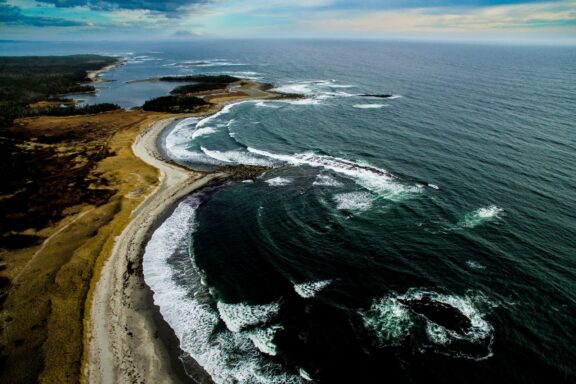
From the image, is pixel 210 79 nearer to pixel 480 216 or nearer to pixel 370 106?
pixel 370 106

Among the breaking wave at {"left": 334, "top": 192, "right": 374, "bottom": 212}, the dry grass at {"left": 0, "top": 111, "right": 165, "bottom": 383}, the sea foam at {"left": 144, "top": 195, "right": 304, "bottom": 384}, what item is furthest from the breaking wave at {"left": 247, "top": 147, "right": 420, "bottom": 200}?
the sea foam at {"left": 144, "top": 195, "right": 304, "bottom": 384}

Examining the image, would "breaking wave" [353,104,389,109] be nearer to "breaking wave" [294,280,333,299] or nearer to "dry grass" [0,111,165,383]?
"dry grass" [0,111,165,383]

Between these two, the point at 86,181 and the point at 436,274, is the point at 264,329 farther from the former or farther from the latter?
the point at 86,181

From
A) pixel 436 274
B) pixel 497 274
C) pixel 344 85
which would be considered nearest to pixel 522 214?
pixel 497 274

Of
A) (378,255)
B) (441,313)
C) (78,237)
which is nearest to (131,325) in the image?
(78,237)

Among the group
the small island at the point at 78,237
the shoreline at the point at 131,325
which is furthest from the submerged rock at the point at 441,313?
the small island at the point at 78,237

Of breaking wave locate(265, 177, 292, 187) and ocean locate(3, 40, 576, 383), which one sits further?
breaking wave locate(265, 177, 292, 187)
